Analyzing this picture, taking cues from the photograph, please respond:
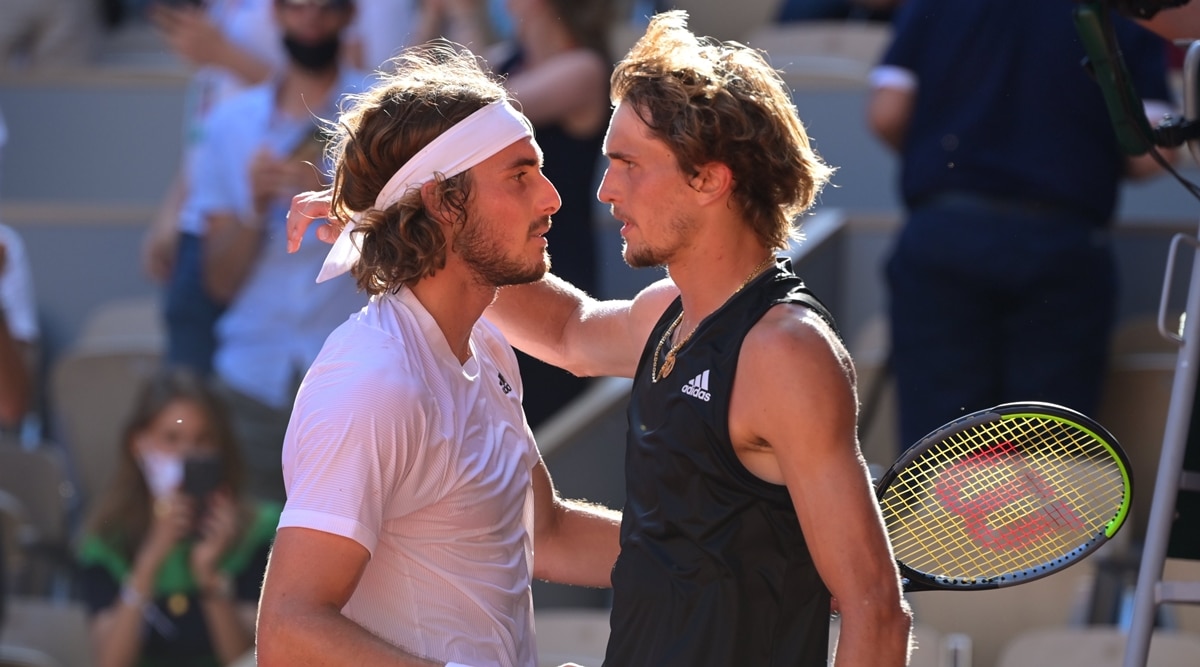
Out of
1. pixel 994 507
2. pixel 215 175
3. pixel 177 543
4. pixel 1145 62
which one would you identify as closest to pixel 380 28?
pixel 215 175

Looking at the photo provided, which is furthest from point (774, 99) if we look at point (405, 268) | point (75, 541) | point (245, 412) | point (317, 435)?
point (75, 541)

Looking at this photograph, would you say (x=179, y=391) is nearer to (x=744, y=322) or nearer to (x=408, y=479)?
(x=408, y=479)

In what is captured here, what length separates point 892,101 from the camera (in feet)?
14.0

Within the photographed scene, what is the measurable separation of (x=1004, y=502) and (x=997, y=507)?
1 centimetres

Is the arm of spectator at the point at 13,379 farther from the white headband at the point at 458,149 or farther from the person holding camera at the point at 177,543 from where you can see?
the white headband at the point at 458,149

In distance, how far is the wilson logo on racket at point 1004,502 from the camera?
240cm

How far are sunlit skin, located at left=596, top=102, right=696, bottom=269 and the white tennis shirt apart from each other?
333 millimetres

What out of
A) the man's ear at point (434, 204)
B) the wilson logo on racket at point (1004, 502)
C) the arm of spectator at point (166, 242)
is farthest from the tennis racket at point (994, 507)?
the arm of spectator at point (166, 242)

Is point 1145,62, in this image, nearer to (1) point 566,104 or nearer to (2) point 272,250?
(1) point 566,104

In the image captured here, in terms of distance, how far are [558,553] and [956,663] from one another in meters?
0.66

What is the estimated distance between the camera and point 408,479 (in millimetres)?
2178

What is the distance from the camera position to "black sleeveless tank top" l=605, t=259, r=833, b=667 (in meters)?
2.06

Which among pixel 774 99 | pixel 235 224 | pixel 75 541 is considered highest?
pixel 774 99

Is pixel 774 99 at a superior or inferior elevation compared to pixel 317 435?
superior
